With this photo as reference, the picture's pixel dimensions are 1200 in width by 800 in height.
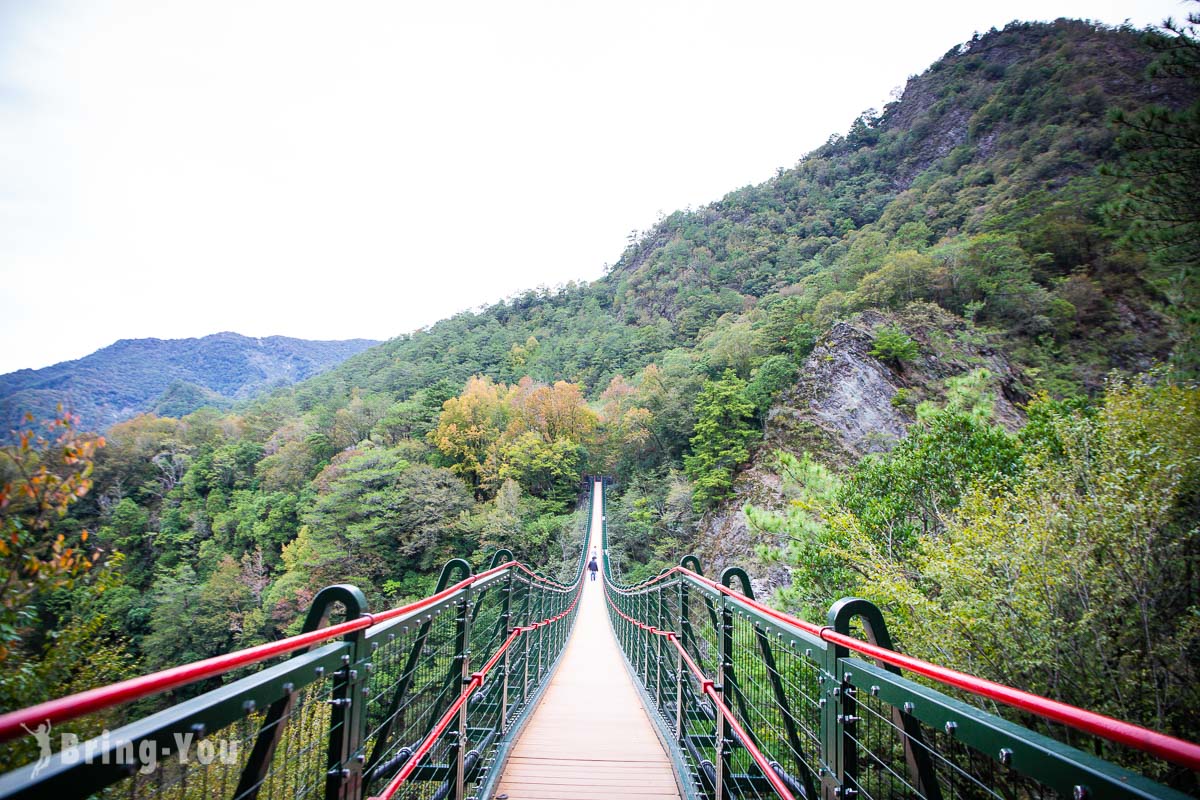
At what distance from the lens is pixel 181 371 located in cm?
6384

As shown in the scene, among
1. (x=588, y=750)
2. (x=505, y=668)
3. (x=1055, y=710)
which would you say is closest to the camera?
(x=1055, y=710)

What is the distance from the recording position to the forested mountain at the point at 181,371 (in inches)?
1468

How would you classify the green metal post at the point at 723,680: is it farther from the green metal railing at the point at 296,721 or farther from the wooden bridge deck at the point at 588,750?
the green metal railing at the point at 296,721

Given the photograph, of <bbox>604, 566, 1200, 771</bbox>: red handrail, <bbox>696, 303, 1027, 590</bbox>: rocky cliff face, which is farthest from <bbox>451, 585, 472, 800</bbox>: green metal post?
<bbox>696, 303, 1027, 590</bbox>: rocky cliff face

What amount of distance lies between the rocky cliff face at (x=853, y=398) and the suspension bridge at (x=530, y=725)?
12645mm

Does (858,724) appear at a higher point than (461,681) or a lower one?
higher

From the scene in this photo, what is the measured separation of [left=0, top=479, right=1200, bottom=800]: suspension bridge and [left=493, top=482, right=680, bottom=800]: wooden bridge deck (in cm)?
2

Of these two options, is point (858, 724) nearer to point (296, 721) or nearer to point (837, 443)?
point (296, 721)

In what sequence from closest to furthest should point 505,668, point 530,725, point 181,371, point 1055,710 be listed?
point 1055,710 < point 505,668 < point 530,725 < point 181,371

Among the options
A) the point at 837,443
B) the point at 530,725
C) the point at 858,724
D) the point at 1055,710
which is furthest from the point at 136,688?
the point at 837,443

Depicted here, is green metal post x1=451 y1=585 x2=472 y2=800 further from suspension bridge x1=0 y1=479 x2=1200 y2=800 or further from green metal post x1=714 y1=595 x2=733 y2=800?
green metal post x1=714 y1=595 x2=733 y2=800

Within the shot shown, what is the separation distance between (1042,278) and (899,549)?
20.6m

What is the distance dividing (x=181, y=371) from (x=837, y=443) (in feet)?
257

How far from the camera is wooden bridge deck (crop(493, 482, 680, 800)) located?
2.85 meters
